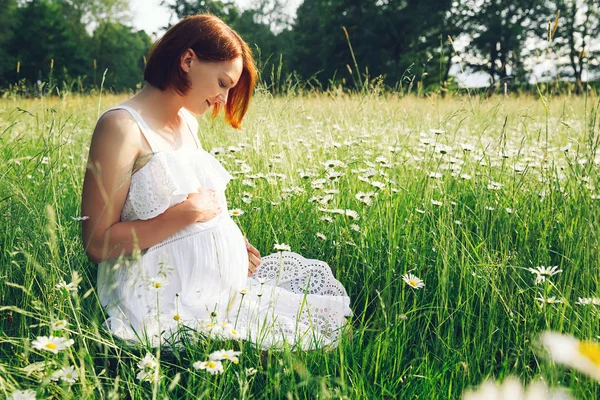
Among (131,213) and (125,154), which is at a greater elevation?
(125,154)

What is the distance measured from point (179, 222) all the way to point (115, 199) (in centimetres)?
23

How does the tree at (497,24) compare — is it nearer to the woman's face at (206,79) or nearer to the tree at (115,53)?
the tree at (115,53)

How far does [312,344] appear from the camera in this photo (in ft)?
5.35

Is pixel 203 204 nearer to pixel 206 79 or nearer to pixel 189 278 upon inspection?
pixel 189 278

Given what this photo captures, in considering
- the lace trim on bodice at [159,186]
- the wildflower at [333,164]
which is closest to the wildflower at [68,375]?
the lace trim on bodice at [159,186]

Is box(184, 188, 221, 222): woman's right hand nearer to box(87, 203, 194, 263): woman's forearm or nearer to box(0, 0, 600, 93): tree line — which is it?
box(87, 203, 194, 263): woman's forearm

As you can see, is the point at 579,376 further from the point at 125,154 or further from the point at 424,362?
the point at 125,154

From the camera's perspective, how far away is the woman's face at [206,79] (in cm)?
201

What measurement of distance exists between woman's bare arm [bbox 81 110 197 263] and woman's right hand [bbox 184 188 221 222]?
0.02m

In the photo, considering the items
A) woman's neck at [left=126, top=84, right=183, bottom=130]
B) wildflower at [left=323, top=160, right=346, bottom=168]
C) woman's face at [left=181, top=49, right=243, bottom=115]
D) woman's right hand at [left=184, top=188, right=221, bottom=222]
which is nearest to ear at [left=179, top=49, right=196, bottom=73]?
woman's face at [left=181, top=49, right=243, bottom=115]

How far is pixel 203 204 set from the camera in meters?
1.91

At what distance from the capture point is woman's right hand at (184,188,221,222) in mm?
1858

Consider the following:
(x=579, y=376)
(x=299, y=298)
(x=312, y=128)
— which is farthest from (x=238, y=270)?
(x=312, y=128)

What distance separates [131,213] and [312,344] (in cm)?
81
